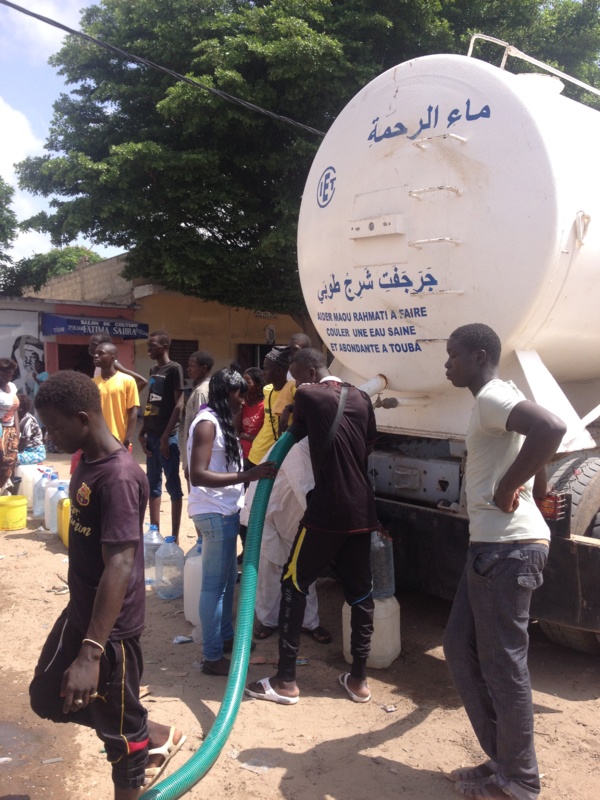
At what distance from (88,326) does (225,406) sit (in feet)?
38.0

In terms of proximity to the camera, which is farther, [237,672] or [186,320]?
[186,320]

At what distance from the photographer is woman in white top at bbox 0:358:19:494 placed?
6.89m

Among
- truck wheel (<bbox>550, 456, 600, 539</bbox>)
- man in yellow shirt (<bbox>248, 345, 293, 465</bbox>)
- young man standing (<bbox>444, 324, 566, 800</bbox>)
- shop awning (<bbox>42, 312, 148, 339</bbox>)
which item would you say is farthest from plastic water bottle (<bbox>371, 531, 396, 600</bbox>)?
shop awning (<bbox>42, 312, 148, 339</bbox>)

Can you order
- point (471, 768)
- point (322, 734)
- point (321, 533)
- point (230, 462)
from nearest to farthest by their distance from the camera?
1. point (471, 768)
2. point (322, 734)
3. point (321, 533)
4. point (230, 462)

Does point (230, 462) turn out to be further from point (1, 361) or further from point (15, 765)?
point (1, 361)

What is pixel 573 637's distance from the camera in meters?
3.80

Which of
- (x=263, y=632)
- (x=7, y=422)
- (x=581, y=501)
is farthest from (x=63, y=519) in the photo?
(x=581, y=501)

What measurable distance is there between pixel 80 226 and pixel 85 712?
1233cm

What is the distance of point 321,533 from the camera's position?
11.1 ft

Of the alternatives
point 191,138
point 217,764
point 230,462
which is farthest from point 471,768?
point 191,138

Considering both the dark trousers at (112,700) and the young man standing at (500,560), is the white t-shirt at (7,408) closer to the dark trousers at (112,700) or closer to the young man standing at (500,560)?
the dark trousers at (112,700)

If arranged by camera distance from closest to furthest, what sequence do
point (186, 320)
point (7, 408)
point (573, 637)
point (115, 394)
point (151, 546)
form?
point (573, 637) → point (151, 546) → point (115, 394) → point (7, 408) → point (186, 320)

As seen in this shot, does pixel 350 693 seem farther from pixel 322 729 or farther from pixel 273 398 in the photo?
pixel 273 398

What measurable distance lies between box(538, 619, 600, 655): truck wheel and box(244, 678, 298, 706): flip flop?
142cm
